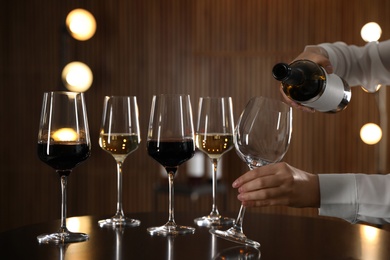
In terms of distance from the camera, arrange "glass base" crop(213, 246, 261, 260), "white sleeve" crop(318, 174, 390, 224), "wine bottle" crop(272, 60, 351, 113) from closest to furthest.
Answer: "glass base" crop(213, 246, 261, 260)
"white sleeve" crop(318, 174, 390, 224)
"wine bottle" crop(272, 60, 351, 113)

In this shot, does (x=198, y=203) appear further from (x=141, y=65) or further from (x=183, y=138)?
(x=183, y=138)

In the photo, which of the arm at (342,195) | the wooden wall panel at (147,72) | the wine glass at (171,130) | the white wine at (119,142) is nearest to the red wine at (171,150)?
the wine glass at (171,130)

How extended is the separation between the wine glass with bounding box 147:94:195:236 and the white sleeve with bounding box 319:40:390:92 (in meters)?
1.01

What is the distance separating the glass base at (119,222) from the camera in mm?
1535

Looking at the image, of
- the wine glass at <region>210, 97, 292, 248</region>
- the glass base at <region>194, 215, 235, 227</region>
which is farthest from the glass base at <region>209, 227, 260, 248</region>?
the glass base at <region>194, 215, 235, 227</region>

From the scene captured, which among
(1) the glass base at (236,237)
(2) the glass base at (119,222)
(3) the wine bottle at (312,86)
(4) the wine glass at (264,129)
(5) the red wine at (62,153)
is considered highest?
(3) the wine bottle at (312,86)

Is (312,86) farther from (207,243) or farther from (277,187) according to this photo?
(207,243)

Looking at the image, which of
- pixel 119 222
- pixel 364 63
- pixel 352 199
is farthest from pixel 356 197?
pixel 364 63

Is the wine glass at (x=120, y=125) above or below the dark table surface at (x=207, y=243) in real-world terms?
above

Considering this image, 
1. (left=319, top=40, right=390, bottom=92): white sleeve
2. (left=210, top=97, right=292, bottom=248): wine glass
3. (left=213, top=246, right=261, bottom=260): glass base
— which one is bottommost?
(left=213, top=246, right=261, bottom=260): glass base

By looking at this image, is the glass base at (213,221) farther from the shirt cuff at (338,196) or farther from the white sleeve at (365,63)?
the white sleeve at (365,63)

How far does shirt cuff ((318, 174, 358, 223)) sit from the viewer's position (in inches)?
59.9

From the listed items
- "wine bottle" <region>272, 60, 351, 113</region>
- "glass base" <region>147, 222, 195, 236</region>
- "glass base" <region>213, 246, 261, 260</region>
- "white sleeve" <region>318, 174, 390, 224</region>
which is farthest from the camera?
"wine bottle" <region>272, 60, 351, 113</region>

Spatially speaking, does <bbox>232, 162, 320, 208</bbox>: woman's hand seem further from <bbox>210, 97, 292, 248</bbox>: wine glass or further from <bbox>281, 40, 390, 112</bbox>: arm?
<bbox>281, 40, 390, 112</bbox>: arm
